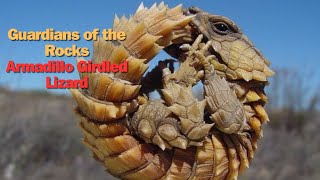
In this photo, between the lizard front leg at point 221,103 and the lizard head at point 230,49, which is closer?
the lizard front leg at point 221,103

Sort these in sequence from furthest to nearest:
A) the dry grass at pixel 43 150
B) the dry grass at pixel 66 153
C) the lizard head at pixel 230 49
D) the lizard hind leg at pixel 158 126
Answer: the dry grass at pixel 66 153
the dry grass at pixel 43 150
the lizard head at pixel 230 49
the lizard hind leg at pixel 158 126

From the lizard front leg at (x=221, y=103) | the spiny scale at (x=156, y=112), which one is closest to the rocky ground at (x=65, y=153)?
the spiny scale at (x=156, y=112)

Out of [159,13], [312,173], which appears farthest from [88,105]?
[312,173]

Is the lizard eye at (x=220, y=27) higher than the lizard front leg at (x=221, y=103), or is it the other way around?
the lizard eye at (x=220, y=27)

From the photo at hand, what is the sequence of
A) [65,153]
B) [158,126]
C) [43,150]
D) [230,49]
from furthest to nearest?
[65,153], [43,150], [230,49], [158,126]

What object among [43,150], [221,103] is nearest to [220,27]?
[221,103]

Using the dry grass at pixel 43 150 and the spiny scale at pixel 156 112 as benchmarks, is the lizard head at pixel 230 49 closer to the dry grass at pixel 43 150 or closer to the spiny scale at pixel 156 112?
the spiny scale at pixel 156 112

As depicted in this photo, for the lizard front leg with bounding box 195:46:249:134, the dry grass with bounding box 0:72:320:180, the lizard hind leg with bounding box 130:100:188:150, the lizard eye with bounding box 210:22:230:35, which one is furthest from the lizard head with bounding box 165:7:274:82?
the dry grass with bounding box 0:72:320:180

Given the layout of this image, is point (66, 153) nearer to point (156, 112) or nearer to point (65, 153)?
point (65, 153)
